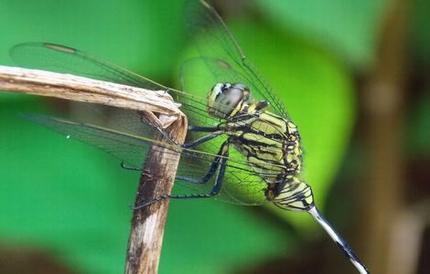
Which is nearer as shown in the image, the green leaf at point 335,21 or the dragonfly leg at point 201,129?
the dragonfly leg at point 201,129

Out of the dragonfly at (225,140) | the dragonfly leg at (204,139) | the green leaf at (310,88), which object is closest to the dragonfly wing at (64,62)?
the dragonfly at (225,140)

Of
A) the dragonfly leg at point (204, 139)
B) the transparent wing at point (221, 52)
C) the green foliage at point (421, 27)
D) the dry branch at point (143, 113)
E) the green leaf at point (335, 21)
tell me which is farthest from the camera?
the green foliage at point (421, 27)

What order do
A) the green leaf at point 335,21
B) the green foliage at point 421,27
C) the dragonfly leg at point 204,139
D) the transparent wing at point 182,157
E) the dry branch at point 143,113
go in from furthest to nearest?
the green foliage at point 421,27 → the green leaf at point 335,21 → the dragonfly leg at point 204,139 → the transparent wing at point 182,157 → the dry branch at point 143,113

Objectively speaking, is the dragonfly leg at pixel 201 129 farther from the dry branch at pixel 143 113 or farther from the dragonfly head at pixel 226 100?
the dry branch at pixel 143 113

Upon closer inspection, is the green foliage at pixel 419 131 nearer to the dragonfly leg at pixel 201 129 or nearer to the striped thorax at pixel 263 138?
the striped thorax at pixel 263 138

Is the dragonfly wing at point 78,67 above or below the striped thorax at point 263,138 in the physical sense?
above

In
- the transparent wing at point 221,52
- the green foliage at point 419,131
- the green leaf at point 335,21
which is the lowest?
the green foliage at point 419,131

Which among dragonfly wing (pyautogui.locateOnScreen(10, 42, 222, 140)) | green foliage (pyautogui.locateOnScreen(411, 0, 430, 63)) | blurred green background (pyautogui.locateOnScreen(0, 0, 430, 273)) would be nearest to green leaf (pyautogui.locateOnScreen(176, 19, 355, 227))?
blurred green background (pyautogui.locateOnScreen(0, 0, 430, 273))

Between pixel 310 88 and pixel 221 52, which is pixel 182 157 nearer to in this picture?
pixel 221 52
